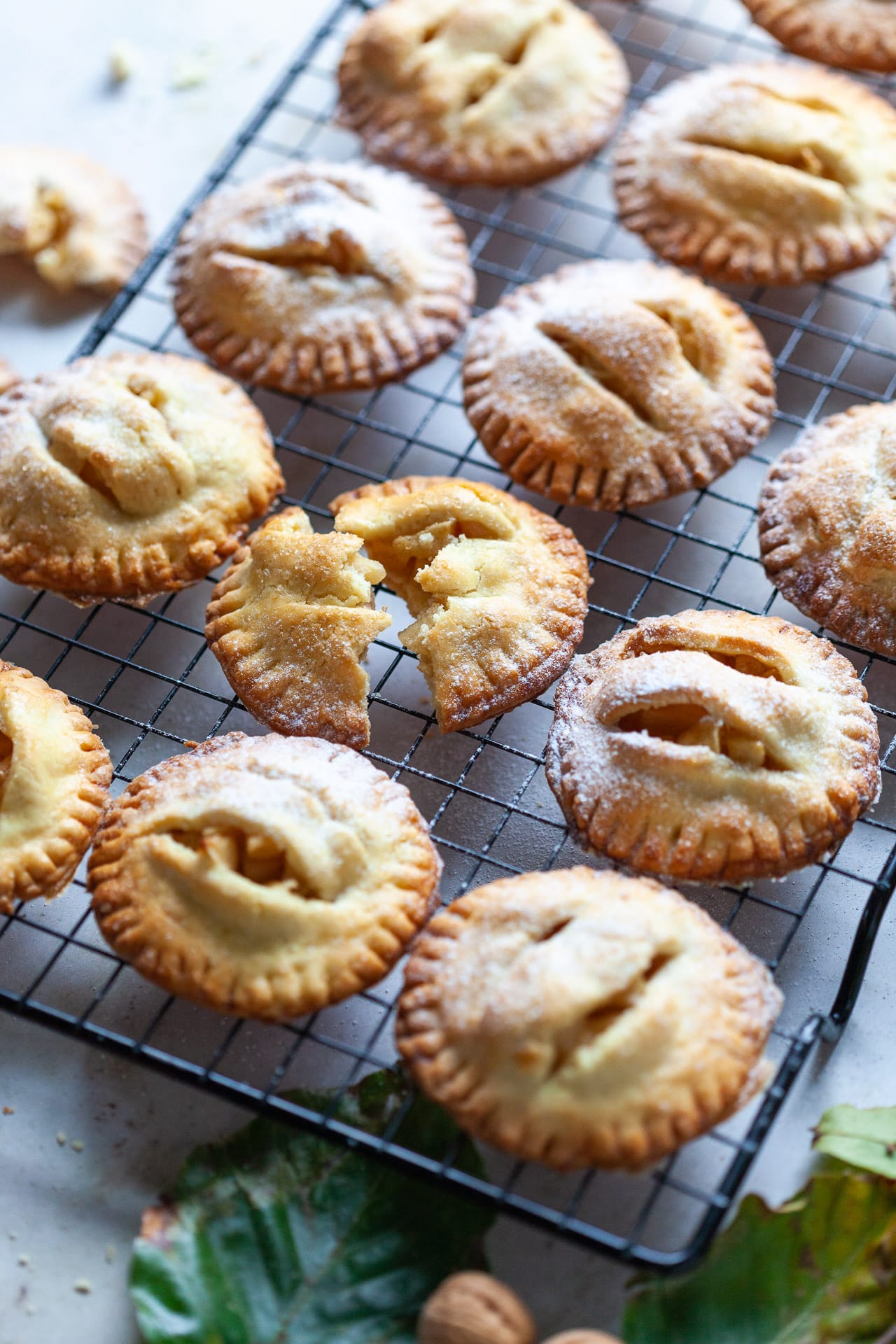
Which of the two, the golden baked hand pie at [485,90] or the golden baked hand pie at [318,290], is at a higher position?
the golden baked hand pie at [485,90]

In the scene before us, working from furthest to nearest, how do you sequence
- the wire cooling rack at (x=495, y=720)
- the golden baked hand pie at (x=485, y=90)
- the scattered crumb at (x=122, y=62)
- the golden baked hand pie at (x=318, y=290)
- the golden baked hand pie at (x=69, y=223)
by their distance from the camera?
the scattered crumb at (x=122, y=62), the golden baked hand pie at (x=69, y=223), the golden baked hand pie at (x=485, y=90), the golden baked hand pie at (x=318, y=290), the wire cooling rack at (x=495, y=720)

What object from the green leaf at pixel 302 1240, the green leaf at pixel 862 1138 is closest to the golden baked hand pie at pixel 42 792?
the green leaf at pixel 302 1240

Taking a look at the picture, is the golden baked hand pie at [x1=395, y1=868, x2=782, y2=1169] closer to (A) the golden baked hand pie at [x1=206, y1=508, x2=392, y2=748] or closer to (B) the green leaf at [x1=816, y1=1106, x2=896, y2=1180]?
(B) the green leaf at [x1=816, y1=1106, x2=896, y2=1180]

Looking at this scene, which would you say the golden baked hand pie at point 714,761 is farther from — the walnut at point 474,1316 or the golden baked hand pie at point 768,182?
the golden baked hand pie at point 768,182

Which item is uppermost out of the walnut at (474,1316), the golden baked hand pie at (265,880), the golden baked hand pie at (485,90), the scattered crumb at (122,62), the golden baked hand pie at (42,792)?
the golden baked hand pie at (485,90)

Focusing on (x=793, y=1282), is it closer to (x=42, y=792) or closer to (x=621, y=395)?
(x=42, y=792)

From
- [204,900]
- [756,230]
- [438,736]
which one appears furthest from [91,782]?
[756,230]

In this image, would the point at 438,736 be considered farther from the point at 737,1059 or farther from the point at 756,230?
the point at 756,230

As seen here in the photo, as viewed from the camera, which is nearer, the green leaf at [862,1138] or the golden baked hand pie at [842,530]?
the green leaf at [862,1138]
